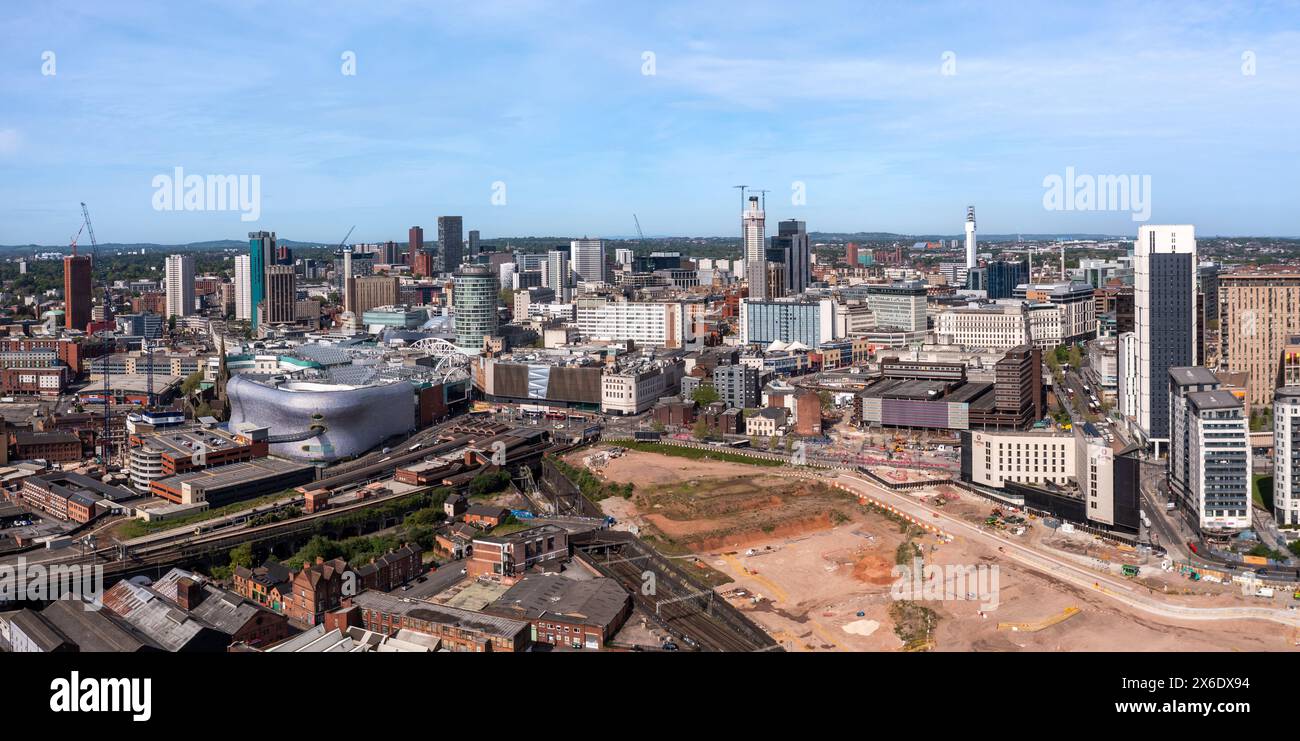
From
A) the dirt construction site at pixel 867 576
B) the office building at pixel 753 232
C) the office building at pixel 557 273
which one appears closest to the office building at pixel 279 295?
the office building at pixel 557 273

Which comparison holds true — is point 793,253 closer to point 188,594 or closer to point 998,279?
point 998,279

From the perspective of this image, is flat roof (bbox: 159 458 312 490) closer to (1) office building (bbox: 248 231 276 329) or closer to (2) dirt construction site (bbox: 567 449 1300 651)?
(2) dirt construction site (bbox: 567 449 1300 651)

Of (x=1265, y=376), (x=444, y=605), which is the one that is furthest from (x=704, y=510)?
(x=1265, y=376)

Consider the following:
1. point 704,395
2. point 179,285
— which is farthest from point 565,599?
point 179,285

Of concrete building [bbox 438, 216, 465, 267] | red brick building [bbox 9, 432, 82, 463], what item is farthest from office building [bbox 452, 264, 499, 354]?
concrete building [bbox 438, 216, 465, 267]

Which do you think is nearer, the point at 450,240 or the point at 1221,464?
the point at 1221,464

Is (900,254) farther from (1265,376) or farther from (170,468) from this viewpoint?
(170,468)

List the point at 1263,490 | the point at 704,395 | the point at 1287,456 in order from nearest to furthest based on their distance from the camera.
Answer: the point at 1287,456 → the point at 1263,490 → the point at 704,395
